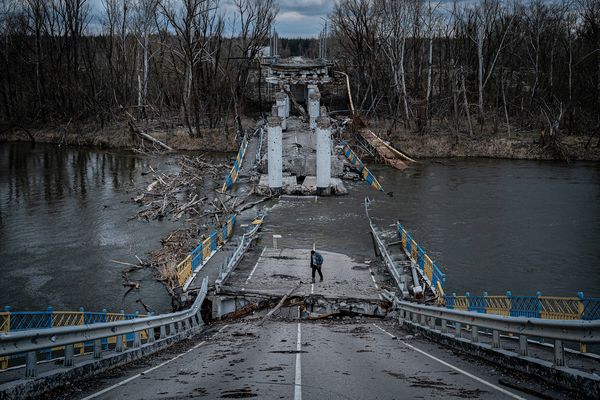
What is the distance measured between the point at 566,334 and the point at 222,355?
19.9ft

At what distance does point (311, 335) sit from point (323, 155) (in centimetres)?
2460

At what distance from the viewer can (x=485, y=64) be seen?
7662cm

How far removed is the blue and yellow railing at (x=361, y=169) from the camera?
4133cm

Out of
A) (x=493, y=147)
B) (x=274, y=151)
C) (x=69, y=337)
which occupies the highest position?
(x=493, y=147)

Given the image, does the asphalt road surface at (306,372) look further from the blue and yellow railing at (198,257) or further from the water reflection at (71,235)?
the water reflection at (71,235)

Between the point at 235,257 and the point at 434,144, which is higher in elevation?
the point at 434,144

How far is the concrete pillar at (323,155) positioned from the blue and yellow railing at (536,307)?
1922cm

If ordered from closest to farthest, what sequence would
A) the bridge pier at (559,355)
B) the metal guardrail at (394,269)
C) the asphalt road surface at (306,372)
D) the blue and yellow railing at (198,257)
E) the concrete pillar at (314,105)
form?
1. the asphalt road surface at (306,372)
2. the bridge pier at (559,355)
3. the metal guardrail at (394,269)
4. the blue and yellow railing at (198,257)
5. the concrete pillar at (314,105)

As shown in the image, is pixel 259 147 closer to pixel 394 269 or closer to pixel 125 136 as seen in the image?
pixel 125 136

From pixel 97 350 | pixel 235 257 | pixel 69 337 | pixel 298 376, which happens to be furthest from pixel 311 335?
pixel 235 257

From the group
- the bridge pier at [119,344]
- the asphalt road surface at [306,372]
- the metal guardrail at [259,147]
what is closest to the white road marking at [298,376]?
the asphalt road surface at [306,372]

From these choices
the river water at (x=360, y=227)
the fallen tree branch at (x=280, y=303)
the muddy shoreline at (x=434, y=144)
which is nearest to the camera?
the fallen tree branch at (x=280, y=303)

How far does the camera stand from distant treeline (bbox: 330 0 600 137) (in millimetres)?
63062

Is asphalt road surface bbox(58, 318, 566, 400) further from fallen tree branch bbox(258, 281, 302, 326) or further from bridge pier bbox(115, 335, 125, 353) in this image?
fallen tree branch bbox(258, 281, 302, 326)
